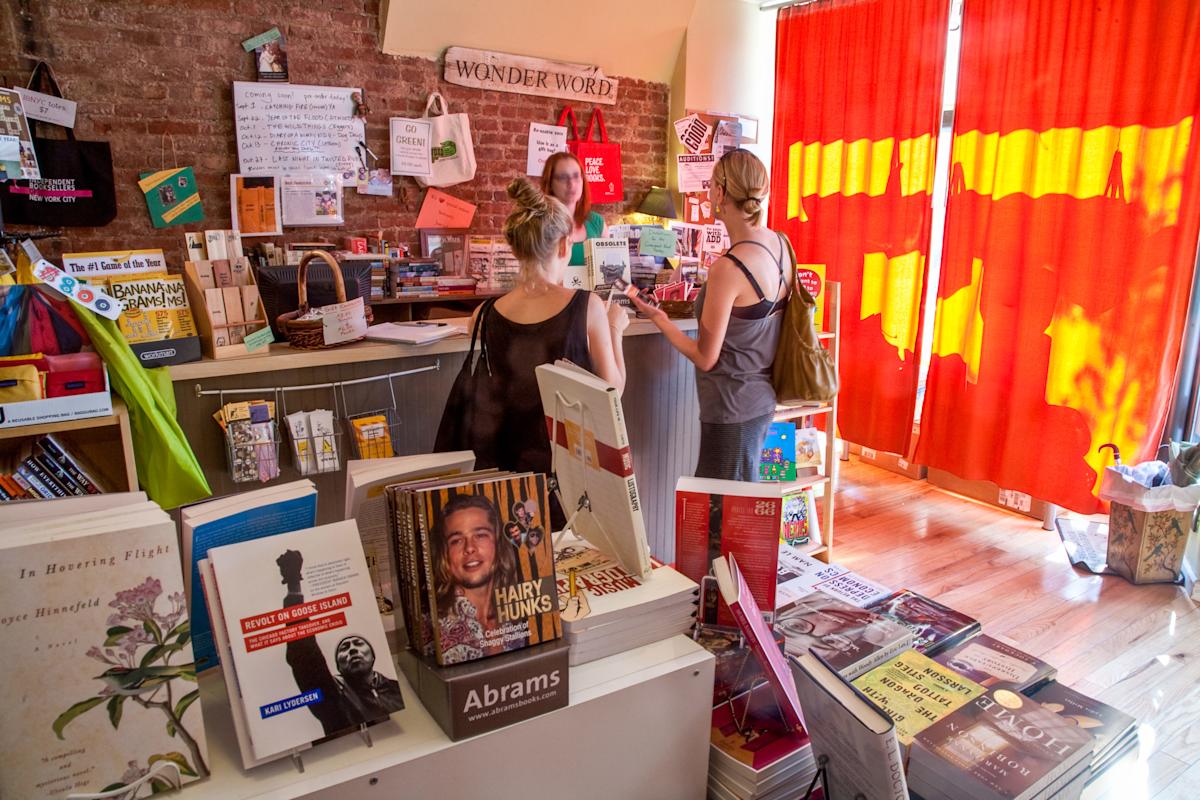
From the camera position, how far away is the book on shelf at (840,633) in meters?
1.36

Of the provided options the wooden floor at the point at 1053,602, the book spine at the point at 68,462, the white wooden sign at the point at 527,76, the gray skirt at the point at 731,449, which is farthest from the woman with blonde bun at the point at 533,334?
the white wooden sign at the point at 527,76

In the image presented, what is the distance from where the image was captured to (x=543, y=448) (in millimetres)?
2156

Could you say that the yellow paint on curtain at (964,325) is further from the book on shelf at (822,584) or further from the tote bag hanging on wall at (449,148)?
the book on shelf at (822,584)

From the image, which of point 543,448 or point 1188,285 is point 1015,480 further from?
point 543,448

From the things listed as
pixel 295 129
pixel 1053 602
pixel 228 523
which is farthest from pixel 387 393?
pixel 1053 602

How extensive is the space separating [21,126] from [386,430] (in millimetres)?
2409

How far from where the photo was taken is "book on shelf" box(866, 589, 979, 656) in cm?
145

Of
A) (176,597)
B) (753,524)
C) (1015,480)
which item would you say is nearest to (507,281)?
(1015,480)

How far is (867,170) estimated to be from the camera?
460 centimetres

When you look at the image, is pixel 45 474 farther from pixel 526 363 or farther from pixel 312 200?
pixel 312 200

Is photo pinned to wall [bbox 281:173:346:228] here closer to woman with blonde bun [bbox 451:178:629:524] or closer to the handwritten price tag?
the handwritten price tag

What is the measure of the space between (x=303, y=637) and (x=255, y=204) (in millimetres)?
3782

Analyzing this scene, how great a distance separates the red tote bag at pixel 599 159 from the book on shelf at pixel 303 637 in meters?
4.42

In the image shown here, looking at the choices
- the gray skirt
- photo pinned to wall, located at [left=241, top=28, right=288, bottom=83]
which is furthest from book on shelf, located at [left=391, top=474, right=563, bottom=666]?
photo pinned to wall, located at [left=241, top=28, right=288, bottom=83]
